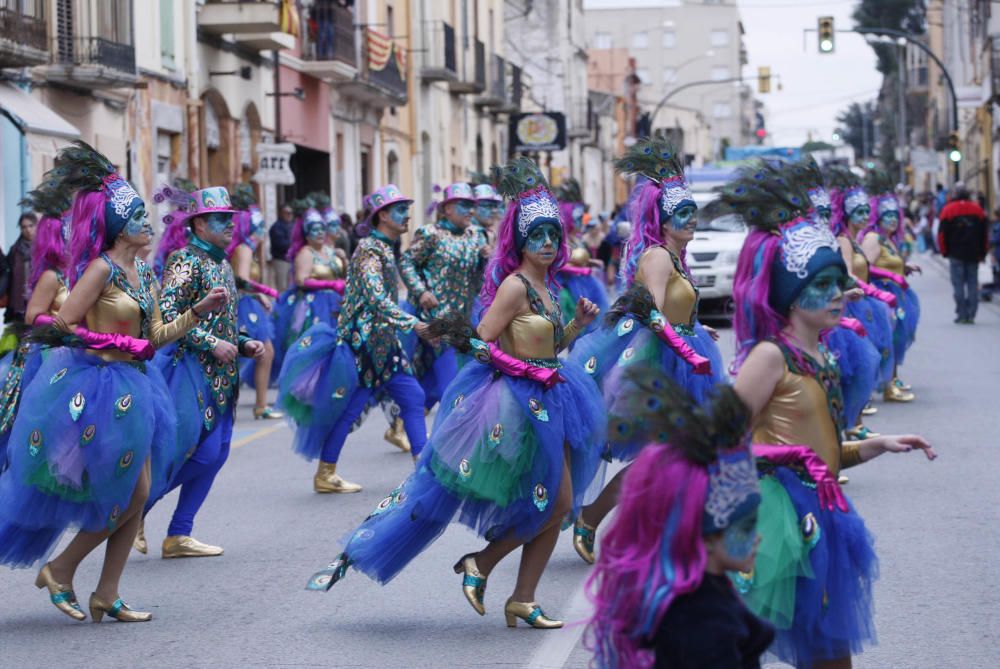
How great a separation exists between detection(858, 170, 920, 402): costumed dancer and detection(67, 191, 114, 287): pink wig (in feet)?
27.9

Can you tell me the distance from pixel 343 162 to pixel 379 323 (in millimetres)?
27633

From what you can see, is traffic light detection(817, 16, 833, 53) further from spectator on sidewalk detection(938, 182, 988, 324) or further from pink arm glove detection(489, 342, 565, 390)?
pink arm glove detection(489, 342, 565, 390)

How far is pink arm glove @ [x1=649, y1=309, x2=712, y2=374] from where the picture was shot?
27.8 ft

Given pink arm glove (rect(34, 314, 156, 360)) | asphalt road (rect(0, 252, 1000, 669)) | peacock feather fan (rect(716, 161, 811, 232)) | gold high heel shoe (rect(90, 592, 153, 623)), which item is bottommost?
asphalt road (rect(0, 252, 1000, 669))

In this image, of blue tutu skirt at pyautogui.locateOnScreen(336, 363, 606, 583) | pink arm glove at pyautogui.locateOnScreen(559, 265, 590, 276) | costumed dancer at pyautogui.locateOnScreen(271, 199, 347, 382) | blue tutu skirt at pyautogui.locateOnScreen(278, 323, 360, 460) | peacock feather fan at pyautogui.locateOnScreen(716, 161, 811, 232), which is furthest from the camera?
pink arm glove at pyautogui.locateOnScreen(559, 265, 590, 276)

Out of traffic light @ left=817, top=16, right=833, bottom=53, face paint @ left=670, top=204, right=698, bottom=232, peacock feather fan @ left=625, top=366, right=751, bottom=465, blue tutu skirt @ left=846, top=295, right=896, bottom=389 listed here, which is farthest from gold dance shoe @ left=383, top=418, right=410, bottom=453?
traffic light @ left=817, top=16, right=833, bottom=53

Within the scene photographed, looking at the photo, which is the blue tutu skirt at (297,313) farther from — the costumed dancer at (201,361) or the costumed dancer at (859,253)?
the costumed dancer at (201,361)

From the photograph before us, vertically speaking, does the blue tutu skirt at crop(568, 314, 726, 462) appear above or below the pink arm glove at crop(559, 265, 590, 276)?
below

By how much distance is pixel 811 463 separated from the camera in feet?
16.3

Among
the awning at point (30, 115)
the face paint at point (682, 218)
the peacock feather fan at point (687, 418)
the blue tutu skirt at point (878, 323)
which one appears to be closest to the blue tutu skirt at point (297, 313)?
the blue tutu skirt at point (878, 323)

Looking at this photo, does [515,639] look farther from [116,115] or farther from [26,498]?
[116,115]

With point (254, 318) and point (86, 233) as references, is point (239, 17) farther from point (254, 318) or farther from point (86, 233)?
point (86, 233)

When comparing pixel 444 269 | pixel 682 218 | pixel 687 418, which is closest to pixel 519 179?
pixel 682 218

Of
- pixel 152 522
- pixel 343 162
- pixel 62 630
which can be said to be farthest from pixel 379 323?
pixel 343 162
